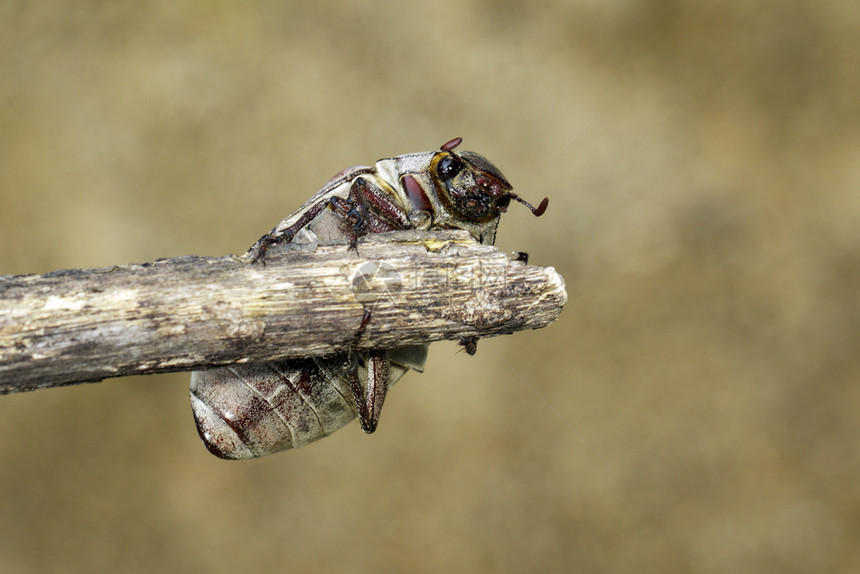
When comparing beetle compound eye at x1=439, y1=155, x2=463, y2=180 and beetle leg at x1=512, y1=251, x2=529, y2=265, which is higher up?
beetle compound eye at x1=439, y1=155, x2=463, y2=180

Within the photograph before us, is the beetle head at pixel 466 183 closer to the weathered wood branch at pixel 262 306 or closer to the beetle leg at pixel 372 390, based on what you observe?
the weathered wood branch at pixel 262 306

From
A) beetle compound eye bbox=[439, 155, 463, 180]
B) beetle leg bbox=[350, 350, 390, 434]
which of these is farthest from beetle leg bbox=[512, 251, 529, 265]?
beetle leg bbox=[350, 350, 390, 434]

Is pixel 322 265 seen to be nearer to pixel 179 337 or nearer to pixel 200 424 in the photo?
pixel 179 337

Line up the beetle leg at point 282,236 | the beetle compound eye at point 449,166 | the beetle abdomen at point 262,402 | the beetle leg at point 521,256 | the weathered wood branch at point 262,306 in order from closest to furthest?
the weathered wood branch at point 262,306 → the beetle leg at point 282,236 → the beetle leg at point 521,256 → the beetle abdomen at point 262,402 → the beetle compound eye at point 449,166

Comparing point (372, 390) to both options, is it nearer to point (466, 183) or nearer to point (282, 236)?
point (282, 236)

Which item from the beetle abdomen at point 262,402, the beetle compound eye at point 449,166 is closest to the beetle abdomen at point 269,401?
the beetle abdomen at point 262,402

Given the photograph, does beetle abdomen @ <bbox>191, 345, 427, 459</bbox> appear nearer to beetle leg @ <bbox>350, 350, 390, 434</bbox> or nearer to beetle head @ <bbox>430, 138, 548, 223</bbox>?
beetle leg @ <bbox>350, 350, 390, 434</bbox>

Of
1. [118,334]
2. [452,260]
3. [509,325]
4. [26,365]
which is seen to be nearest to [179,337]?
[118,334]
